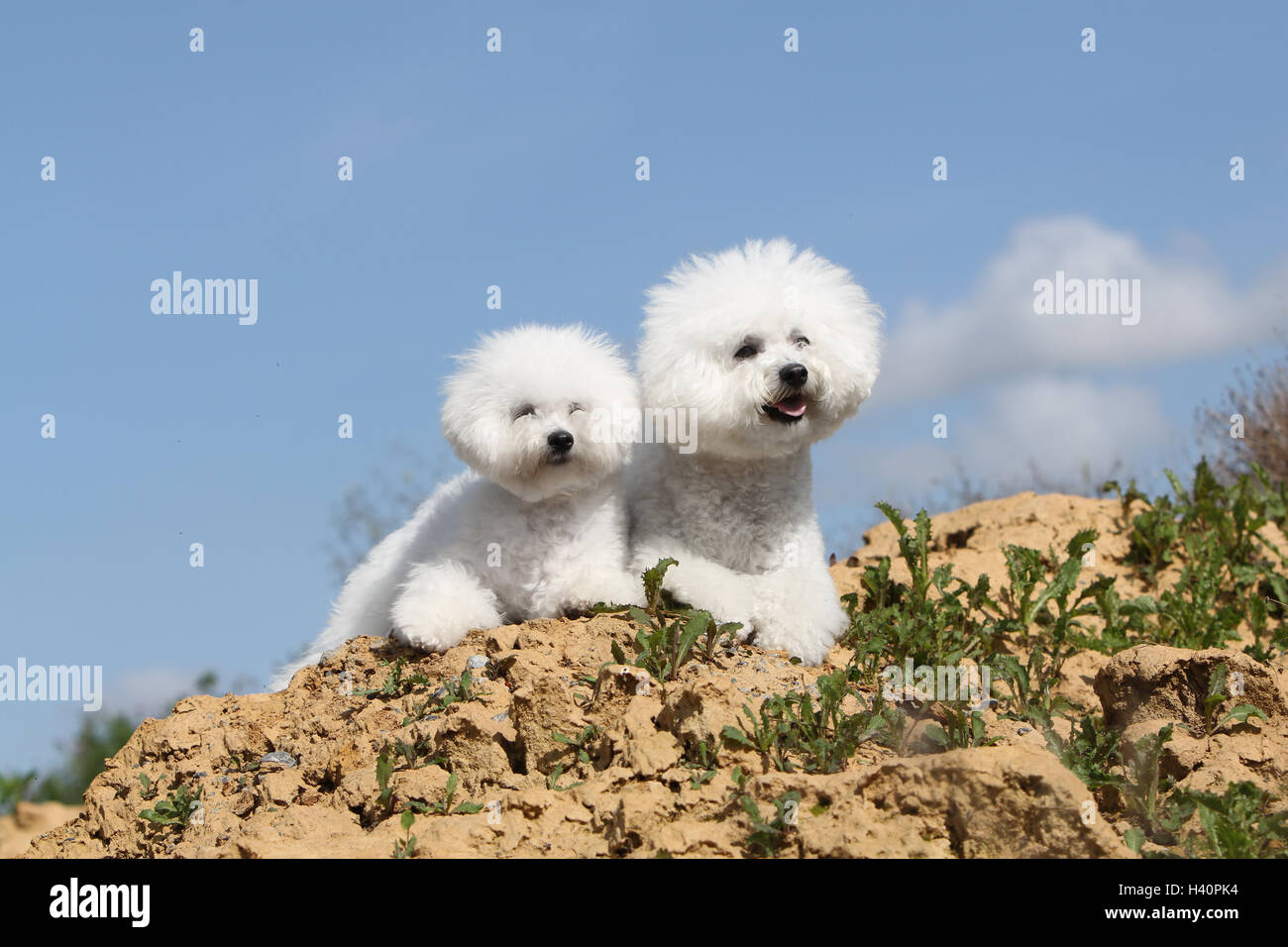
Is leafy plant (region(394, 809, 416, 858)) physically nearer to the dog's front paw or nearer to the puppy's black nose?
the dog's front paw

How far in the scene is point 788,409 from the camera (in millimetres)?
5727

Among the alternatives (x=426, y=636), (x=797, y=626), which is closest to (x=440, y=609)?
(x=426, y=636)

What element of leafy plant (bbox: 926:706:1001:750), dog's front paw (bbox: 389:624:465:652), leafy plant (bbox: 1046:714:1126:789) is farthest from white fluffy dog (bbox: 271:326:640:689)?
leafy plant (bbox: 1046:714:1126:789)

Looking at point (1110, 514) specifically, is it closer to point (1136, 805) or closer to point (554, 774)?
point (1136, 805)

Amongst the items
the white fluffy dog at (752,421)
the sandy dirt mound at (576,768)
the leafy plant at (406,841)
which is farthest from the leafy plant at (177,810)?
the white fluffy dog at (752,421)

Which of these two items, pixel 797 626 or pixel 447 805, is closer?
pixel 447 805

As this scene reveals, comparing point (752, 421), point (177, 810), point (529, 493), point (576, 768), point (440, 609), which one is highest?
point (752, 421)

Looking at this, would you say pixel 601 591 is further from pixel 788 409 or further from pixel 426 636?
pixel 788 409

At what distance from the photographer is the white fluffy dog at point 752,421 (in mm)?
5707

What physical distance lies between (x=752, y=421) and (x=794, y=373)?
1.00 ft

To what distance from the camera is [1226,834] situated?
4012mm

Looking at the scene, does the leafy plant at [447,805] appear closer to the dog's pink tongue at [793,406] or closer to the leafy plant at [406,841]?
the leafy plant at [406,841]

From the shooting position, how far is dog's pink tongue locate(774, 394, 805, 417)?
18.7 feet
